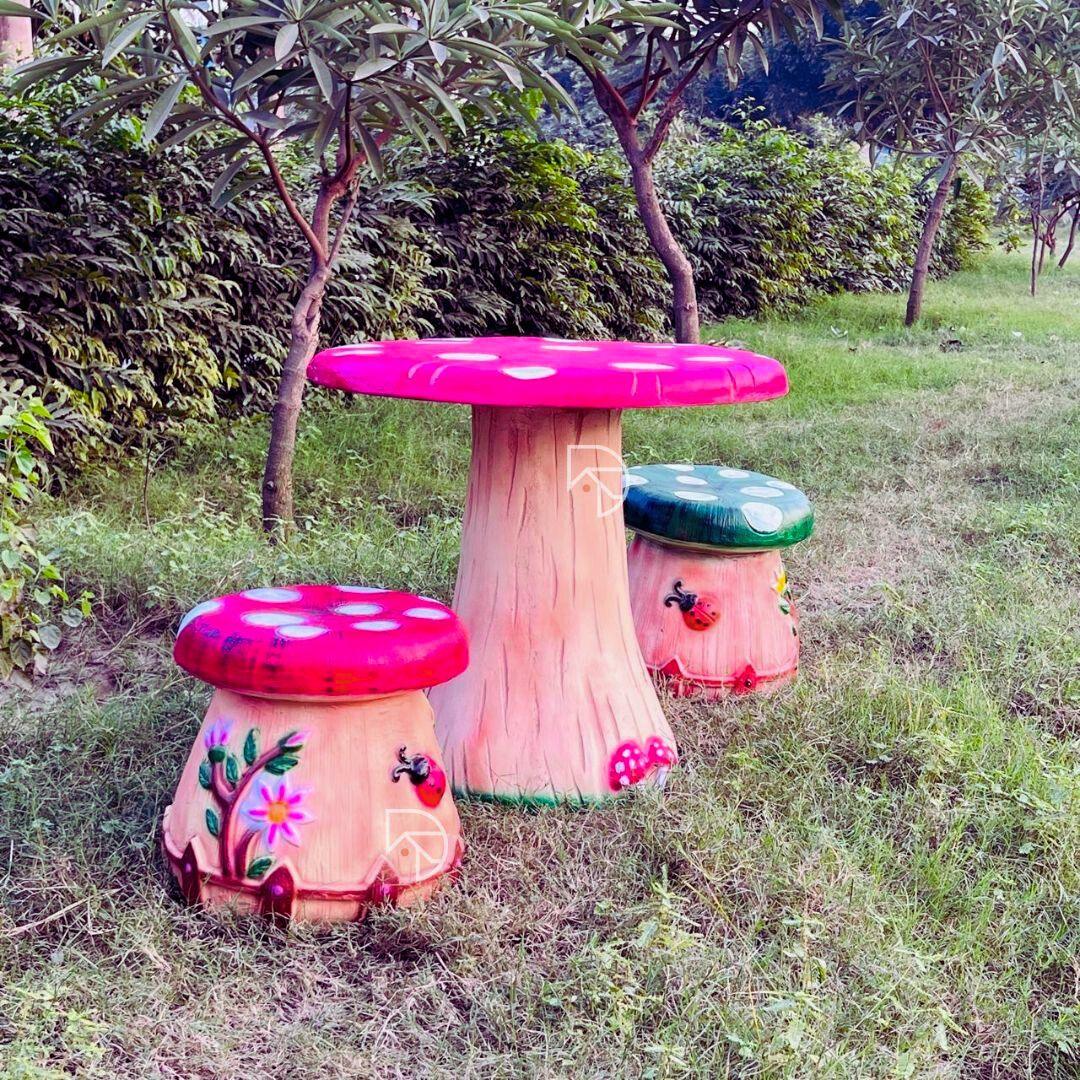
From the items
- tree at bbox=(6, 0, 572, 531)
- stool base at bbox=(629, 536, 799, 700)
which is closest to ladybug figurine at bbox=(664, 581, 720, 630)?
stool base at bbox=(629, 536, 799, 700)

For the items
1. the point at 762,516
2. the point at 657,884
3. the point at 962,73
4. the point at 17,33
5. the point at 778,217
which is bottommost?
the point at 657,884

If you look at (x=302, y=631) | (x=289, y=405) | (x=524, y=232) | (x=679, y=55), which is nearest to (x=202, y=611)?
(x=302, y=631)

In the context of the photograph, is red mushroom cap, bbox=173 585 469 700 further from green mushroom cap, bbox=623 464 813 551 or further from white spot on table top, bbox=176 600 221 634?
green mushroom cap, bbox=623 464 813 551

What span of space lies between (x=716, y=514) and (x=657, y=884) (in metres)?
1.08

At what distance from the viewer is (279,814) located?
1.91 m

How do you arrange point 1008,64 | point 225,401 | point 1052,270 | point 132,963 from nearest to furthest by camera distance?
1. point 132,963
2. point 225,401
3. point 1008,64
4. point 1052,270

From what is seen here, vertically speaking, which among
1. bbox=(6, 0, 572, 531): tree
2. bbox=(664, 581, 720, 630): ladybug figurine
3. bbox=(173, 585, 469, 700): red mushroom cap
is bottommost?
bbox=(664, 581, 720, 630): ladybug figurine

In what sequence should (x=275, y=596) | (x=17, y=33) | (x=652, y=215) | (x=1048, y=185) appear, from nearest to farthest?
(x=275, y=596) → (x=652, y=215) → (x=17, y=33) → (x=1048, y=185)

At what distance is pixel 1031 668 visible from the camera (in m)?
2.97

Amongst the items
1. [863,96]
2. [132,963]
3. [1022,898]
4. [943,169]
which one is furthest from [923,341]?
[132,963]

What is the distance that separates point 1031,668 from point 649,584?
41.6 inches

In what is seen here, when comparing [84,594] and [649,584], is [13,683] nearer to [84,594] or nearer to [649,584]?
[84,594]

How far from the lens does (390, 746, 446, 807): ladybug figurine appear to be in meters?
1.99

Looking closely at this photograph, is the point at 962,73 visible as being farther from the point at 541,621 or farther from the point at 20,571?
the point at 20,571
